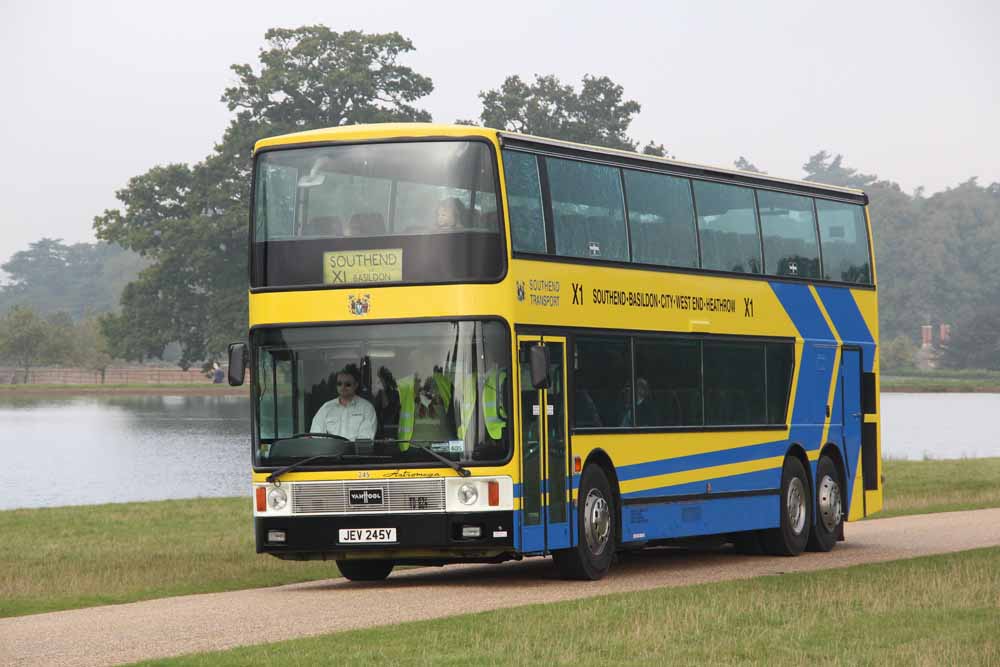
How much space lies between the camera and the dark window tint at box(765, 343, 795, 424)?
22.7 m

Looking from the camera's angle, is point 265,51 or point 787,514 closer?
point 787,514

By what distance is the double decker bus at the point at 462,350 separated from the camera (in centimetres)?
1762

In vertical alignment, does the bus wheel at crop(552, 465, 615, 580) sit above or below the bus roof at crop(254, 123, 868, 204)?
below

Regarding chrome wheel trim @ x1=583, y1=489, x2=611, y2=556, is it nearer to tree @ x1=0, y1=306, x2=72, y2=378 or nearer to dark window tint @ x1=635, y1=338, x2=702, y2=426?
dark window tint @ x1=635, y1=338, x2=702, y2=426

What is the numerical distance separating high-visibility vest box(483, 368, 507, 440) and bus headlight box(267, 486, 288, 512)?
6.41 ft

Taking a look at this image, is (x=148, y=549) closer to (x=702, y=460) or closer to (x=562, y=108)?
(x=702, y=460)

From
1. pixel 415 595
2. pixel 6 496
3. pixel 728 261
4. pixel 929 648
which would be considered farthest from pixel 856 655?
pixel 6 496

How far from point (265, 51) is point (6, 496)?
169ft

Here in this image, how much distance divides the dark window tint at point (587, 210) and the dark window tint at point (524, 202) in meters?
0.29

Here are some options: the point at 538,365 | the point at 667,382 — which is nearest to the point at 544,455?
the point at 538,365

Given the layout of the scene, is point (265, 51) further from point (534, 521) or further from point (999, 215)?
point (999, 215)

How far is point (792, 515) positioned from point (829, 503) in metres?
1.11

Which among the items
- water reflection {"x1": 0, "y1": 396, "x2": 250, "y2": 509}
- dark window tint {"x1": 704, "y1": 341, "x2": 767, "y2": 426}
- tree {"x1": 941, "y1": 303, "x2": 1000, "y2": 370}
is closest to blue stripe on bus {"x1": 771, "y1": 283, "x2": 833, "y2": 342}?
dark window tint {"x1": 704, "y1": 341, "x2": 767, "y2": 426}

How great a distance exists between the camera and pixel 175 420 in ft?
268
